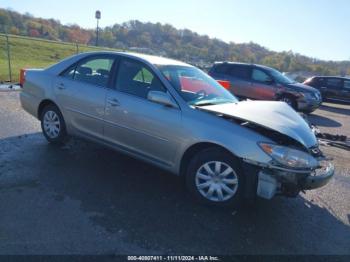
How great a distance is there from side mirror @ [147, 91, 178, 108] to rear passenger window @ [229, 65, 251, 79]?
896 centimetres

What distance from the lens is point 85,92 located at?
488 cm

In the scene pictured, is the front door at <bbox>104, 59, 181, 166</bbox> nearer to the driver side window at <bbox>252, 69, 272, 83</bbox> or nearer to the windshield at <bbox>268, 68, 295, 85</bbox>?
the driver side window at <bbox>252, 69, 272, 83</bbox>

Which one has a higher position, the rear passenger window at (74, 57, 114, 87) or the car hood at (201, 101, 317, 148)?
the rear passenger window at (74, 57, 114, 87)

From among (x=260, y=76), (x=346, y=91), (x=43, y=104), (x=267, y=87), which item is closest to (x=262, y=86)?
(x=267, y=87)

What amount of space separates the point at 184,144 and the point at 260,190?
1006 millimetres

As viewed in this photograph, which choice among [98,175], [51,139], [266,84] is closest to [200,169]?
[98,175]

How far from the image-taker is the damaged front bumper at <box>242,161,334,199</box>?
346cm

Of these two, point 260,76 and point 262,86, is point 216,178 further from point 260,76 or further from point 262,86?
point 260,76

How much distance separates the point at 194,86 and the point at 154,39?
63.3 meters

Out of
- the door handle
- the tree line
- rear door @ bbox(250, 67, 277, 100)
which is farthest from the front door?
the tree line

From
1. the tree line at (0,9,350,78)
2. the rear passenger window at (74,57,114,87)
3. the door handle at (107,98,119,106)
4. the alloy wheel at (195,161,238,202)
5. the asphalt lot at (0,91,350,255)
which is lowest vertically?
the asphalt lot at (0,91,350,255)

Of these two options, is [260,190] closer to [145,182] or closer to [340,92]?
[145,182]

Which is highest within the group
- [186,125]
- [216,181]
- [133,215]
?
[186,125]

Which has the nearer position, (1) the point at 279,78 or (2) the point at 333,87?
(1) the point at 279,78
